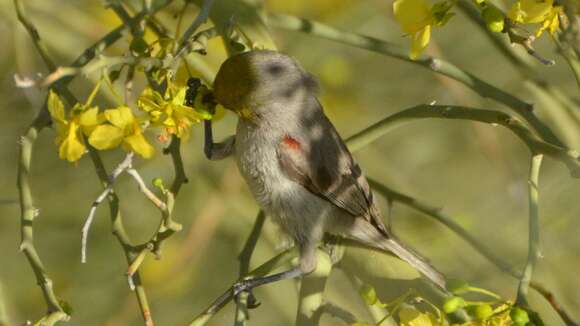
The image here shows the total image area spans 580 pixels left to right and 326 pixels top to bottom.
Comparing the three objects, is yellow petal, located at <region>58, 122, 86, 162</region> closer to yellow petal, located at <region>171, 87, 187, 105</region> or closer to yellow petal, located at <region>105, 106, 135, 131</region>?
yellow petal, located at <region>105, 106, 135, 131</region>

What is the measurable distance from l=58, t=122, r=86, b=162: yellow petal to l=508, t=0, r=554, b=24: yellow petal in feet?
4.36

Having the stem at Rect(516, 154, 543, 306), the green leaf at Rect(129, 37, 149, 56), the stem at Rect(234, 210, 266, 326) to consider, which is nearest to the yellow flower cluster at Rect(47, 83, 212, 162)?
the green leaf at Rect(129, 37, 149, 56)

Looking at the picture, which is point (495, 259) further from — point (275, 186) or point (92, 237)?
point (92, 237)

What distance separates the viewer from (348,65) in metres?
6.53

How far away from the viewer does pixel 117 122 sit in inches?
104

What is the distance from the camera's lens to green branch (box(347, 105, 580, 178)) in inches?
112

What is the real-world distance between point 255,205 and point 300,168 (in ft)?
4.02

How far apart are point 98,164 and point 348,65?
12.3 ft

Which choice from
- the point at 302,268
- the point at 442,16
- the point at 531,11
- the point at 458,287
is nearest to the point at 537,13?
the point at 531,11

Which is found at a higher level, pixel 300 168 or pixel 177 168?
pixel 177 168

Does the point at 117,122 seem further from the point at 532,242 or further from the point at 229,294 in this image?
the point at 532,242

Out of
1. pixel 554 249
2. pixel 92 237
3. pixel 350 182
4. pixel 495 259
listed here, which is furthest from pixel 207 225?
pixel 495 259

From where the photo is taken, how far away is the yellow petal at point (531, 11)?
278cm

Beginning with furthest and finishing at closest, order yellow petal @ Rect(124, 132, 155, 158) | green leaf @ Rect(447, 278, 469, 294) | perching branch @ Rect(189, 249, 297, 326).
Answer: perching branch @ Rect(189, 249, 297, 326), yellow petal @ Rect(124, 132, 155, 158), green leaf @ Rect(447, 278, 469, 294)
